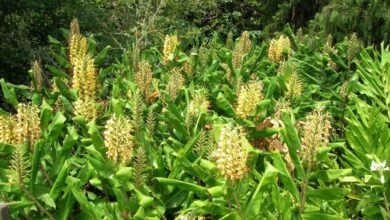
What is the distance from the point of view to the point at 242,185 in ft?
6.21

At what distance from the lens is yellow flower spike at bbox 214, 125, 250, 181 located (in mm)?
1697

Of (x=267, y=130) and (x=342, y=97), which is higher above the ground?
(x=267, y=130)

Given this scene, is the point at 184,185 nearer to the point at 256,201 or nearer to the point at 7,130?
the point at 256,201

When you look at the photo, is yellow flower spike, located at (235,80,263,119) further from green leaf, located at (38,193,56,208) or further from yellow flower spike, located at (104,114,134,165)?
green leaf, located at (38,193,56,208)

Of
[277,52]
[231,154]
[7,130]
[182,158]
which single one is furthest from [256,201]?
[277,52]

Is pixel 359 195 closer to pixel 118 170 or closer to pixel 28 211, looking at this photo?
pixel 118 170

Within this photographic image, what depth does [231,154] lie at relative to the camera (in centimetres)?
171

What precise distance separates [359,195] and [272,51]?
2242 millimetres

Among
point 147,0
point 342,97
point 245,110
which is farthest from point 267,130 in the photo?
point 147,0

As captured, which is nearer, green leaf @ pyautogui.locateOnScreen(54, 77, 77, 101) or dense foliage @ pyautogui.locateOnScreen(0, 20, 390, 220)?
dense foliage @ pyautogui.locateOnScreen(0, 20, 390, 220)

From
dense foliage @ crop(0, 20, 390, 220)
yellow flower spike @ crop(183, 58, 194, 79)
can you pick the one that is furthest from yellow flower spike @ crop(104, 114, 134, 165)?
yellow flower spike @ crop(183, 58, 194, 79)

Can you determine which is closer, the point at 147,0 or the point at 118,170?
the point at 118,170

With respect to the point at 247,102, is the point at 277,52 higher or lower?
lower

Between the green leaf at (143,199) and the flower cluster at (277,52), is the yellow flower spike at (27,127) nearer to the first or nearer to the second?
the green leaf at (143,199)
